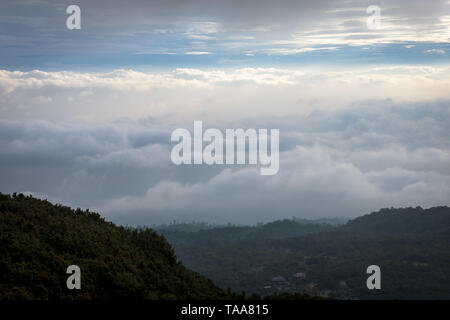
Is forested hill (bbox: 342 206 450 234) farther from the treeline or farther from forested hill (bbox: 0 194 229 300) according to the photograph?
forested hill (bbox: 0 194 229 300)

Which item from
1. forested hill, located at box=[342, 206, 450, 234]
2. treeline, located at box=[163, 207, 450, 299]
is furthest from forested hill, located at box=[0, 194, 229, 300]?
forested hill, located at box=[342, 206, 450, 234]

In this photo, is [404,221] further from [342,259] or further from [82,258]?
[82,258]

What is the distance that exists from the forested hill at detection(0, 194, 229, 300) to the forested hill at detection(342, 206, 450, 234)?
13849 cm

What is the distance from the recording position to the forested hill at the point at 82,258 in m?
21.2

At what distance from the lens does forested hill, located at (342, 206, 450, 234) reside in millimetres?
160000

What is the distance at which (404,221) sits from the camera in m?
174

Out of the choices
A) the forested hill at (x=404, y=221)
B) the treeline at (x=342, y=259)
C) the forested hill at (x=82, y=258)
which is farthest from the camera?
the forested hill at (x=404, y=221)

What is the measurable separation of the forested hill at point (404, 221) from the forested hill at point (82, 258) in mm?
138486

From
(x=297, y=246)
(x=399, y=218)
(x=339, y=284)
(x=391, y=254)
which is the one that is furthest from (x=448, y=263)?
(x=399, y=218)

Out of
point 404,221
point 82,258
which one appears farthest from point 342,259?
point 82,258

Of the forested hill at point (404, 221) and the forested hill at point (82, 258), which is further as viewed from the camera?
the forested hill at point (404, 221)

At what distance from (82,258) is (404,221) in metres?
168

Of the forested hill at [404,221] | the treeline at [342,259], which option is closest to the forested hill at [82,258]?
the treeline at [342,259]

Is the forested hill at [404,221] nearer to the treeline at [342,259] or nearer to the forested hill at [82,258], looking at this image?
the treeline at [342,259]
